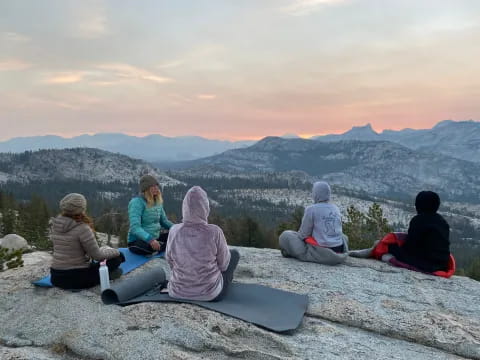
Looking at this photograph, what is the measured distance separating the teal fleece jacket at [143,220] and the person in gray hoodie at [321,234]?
392cm

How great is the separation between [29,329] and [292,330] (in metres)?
4.54

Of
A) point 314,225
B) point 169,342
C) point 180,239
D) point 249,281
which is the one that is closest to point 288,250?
point 314,225

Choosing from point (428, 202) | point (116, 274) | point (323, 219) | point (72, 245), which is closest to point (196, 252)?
point (72, 245)

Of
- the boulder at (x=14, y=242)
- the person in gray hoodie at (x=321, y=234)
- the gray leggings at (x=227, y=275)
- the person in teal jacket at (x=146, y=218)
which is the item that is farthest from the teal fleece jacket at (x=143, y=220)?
the boulder at (x=14, y=242)

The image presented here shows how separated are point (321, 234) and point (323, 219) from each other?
1.53ft

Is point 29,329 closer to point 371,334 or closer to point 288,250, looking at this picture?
point 371,334

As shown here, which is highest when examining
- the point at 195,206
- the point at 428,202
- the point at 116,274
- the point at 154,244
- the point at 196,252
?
the point at 195,206

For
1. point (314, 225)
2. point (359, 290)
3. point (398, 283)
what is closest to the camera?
point (359, 290)

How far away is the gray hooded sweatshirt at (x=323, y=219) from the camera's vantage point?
1088cm

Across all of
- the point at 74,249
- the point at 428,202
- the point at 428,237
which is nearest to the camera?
the point at 74,249

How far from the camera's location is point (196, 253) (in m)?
7.27

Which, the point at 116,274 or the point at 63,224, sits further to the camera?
the point at 116,274

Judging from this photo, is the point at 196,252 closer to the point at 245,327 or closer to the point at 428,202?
the point at 245,327

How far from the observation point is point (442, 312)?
8461 mm
